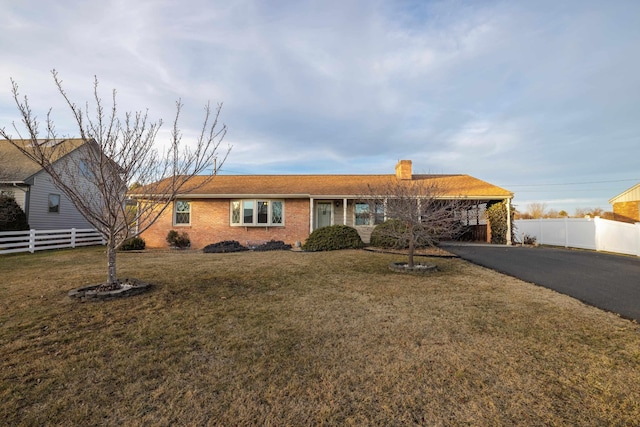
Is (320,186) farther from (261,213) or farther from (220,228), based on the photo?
Result: (220,228)

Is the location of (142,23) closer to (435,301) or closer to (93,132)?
(93,132)

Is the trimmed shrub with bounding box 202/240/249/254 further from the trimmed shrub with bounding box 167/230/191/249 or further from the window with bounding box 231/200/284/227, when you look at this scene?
the trimmed shrub with bounding box 167/230/191/249

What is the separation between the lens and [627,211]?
68.7ft

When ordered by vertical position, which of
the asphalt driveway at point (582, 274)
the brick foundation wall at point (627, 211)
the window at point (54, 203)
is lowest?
the asphalt driveway at point (582, 274)

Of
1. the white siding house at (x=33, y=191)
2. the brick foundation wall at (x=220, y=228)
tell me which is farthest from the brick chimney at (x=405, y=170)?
the white siding house at (x=33, y=191)

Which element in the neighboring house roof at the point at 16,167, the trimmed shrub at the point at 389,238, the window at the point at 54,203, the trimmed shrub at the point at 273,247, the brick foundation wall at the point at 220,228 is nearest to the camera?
the trimmed shrub at the point at 389,238

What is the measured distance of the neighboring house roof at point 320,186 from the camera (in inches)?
605

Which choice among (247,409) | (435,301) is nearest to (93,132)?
(247,409)

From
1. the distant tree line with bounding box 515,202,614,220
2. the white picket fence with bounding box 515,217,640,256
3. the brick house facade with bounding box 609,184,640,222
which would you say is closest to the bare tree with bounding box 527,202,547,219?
the distant tree line with bounding box 515,202,614,220

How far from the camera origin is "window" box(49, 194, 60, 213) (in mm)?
18766

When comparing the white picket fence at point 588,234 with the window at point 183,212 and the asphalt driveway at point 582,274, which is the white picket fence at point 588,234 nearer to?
the asphalt driveway at point 582,274

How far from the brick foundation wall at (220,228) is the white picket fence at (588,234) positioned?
1234cm

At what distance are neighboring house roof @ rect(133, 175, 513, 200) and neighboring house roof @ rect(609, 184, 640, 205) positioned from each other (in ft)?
39.4

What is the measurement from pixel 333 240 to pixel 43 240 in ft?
48.9
